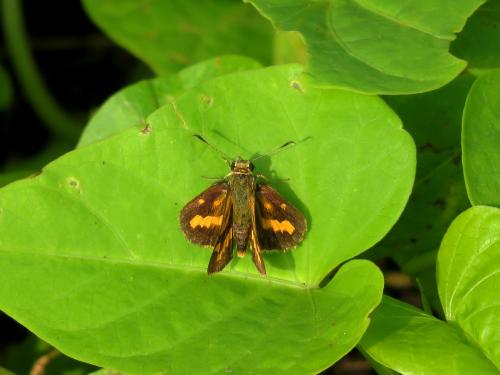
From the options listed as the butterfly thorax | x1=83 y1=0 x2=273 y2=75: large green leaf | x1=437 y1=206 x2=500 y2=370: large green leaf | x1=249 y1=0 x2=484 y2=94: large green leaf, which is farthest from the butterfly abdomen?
x1=83 y1=0 x2=273 y2=75: large green leaf

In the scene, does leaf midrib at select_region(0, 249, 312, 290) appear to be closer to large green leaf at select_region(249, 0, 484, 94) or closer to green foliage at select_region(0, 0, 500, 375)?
green foliage at select_region(0, 0, 500, 375)

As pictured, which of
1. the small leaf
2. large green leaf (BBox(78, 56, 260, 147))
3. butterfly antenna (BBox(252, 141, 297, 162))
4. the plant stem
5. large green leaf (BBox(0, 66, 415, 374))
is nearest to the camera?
the small leaf

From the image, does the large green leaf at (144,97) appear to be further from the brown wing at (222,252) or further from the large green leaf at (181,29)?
the brown wing at (222,252)

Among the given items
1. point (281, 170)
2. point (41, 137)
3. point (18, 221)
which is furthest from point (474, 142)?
point (41, 137)

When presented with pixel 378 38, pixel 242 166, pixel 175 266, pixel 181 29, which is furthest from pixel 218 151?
pixel 181 29

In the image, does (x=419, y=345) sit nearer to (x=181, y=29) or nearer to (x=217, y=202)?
(x=217, y=202)
